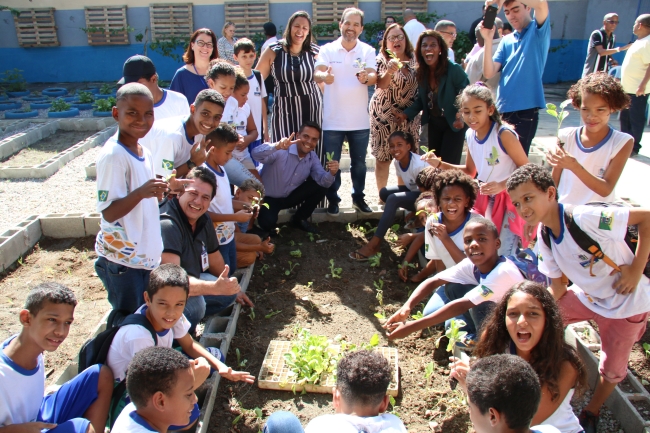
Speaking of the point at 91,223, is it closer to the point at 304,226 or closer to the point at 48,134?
the point at 304,226

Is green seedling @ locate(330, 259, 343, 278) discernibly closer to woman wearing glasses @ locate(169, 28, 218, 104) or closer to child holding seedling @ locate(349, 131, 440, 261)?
child holding seedling @ locate(349, 131, 440, 261)

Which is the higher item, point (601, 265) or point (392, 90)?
point (392, 90)

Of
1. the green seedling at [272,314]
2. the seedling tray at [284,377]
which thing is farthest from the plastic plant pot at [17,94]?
the seedling tray at [284,377]

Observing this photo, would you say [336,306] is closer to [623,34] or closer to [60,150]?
[60,150]

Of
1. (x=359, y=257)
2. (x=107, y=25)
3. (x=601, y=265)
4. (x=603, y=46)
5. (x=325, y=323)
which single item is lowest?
(x=325, y=323)

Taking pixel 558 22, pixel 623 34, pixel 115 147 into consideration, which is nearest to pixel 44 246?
pixel 115 147

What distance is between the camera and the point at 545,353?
2.57 metres

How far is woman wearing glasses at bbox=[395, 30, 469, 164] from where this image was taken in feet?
18.1

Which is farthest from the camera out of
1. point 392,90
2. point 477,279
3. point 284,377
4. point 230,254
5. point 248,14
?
point 248,14

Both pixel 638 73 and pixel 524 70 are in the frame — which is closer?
pixel 524 70

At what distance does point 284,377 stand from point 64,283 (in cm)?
254

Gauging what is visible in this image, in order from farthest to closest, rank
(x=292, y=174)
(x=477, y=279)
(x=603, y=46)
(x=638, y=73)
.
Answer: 1. (x=603, y=46)
2. (x=638, y=73)
3. (x=292, y=174)
4. (x=477, y=279)

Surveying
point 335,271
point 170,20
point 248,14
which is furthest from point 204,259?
point 170,20

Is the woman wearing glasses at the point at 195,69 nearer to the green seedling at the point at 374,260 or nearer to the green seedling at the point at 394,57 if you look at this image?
the green seedling at the point at 394,57
